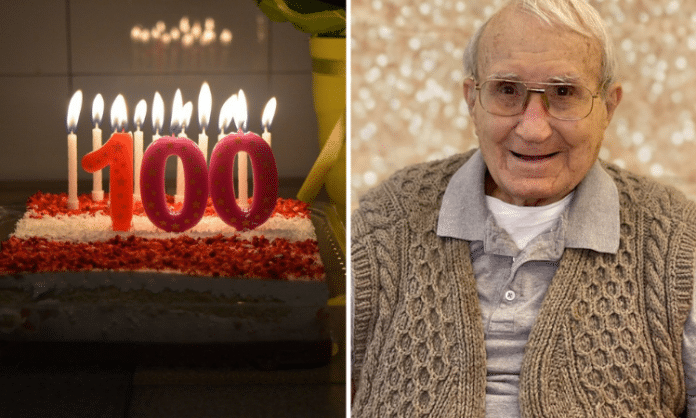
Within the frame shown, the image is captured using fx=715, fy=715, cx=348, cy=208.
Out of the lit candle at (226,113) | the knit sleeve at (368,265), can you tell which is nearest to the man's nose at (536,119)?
the knit sleeve at (368,265)

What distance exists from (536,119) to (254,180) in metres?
0.50

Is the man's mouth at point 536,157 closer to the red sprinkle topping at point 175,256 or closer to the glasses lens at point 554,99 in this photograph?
the glasses lens at point 554,99

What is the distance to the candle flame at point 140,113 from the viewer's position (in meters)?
1.08

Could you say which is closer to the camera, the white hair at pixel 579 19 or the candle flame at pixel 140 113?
the candle flame at pixel 140 113

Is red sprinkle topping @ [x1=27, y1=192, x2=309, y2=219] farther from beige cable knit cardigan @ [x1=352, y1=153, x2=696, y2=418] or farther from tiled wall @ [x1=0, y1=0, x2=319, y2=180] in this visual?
beige cable knit cardigan @ [x1=352, y1=153, x2=696, y2=418]

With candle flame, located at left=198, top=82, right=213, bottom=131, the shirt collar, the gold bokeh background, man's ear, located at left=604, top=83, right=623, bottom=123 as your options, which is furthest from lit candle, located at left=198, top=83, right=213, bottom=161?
man's ear, located at left=604, top=83, right=623, bottom=123

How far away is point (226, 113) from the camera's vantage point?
1.10 m

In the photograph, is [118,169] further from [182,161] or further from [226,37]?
[226,37]

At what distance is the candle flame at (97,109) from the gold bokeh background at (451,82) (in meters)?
0.46

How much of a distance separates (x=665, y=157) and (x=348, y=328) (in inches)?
28.1

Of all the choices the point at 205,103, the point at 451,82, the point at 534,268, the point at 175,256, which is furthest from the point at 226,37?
the point at 534,268

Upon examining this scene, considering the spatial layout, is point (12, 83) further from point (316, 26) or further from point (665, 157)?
point (665, 157)

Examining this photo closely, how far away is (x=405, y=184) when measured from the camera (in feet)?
4.50

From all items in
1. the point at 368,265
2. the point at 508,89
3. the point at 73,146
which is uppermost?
the point at 508,89
